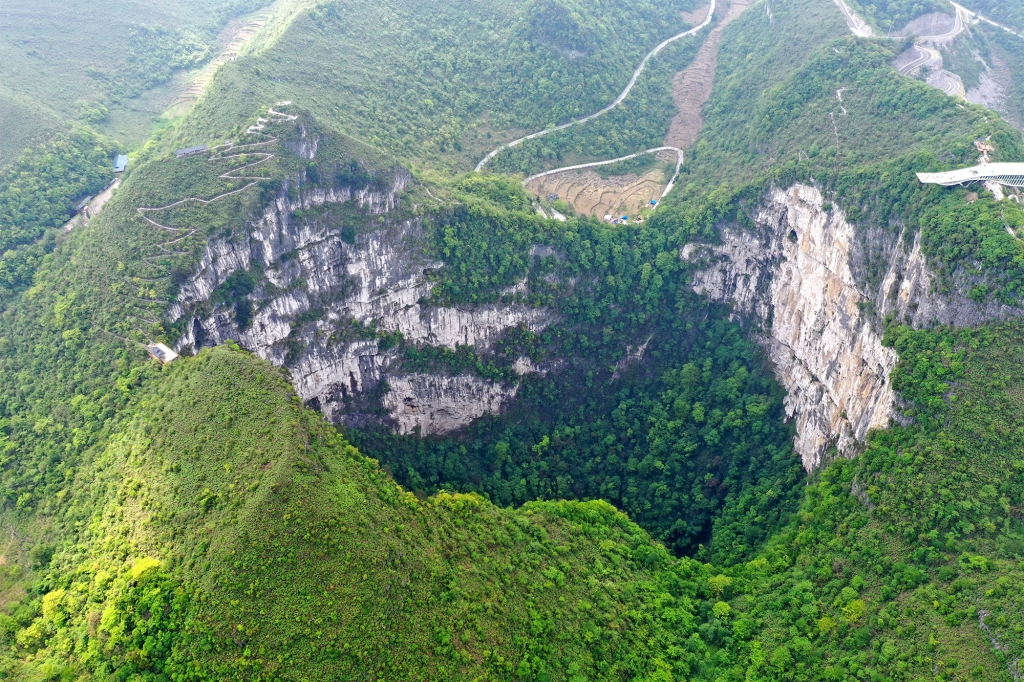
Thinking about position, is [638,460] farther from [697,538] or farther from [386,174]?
[386,174]

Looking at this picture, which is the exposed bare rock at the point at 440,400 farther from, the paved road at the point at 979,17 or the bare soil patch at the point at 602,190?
the paved road at the point at 979,17

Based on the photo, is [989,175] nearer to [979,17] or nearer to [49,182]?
[979,17]

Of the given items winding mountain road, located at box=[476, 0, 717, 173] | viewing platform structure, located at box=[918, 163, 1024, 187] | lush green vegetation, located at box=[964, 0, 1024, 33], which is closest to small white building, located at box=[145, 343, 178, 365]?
winding mountain road, located at box=[476, 0, 717, 173]

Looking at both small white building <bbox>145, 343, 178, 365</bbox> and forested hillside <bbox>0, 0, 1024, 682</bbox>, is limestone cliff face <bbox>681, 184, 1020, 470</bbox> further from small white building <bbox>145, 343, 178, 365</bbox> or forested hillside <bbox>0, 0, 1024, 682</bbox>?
small white building <bbox>145, 343, 178, 365</bbox>

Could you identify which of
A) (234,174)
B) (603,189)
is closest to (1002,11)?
(603,189)

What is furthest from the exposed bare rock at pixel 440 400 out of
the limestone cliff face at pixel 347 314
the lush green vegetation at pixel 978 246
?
the lush green vegetation at pixel 978 246
